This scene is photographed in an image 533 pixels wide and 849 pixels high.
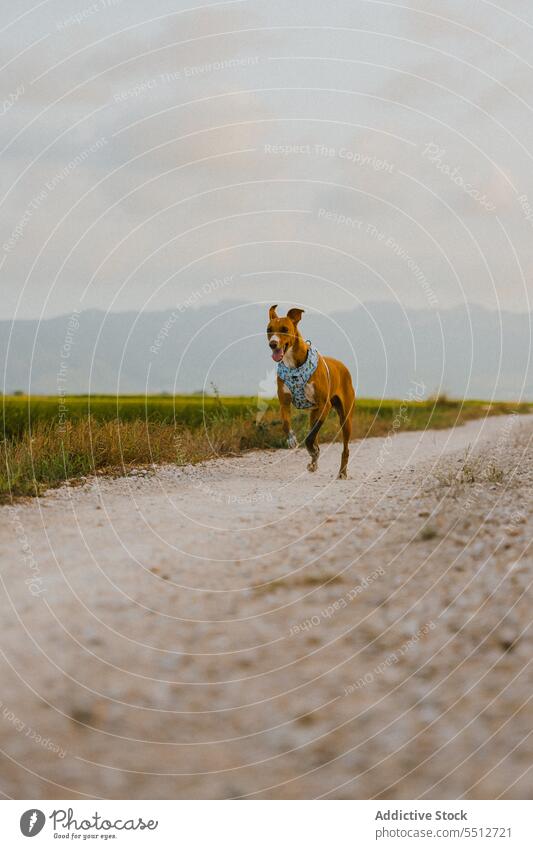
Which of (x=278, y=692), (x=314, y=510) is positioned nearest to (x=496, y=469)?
(x=314, y=510)

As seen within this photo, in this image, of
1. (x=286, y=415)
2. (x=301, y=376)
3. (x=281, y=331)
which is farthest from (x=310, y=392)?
(x=281, y=331)

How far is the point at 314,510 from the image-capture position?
9.65 metres

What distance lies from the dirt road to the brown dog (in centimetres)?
295

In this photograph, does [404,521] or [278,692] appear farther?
[404,521]

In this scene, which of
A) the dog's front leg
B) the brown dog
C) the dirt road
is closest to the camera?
the dirt road

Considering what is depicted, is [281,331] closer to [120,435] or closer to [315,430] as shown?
[315,430]

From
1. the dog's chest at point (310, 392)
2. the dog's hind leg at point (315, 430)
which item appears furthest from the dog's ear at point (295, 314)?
the dog's hind leg at point (315, 430)

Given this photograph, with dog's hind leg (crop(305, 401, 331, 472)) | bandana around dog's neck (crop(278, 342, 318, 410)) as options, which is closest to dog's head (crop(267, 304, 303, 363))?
bandana around dog's neck (crop(278, 342, 318, 410))

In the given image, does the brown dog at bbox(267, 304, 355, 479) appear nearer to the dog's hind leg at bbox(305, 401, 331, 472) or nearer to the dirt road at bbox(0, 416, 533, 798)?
the dog's hind leg at bbox(305, 401, 331, 472)

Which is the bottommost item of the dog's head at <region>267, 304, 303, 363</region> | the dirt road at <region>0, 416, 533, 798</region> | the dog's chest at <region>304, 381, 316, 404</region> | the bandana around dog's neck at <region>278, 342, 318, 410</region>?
the dirt road at <region>0, 416, 533, 798</region>

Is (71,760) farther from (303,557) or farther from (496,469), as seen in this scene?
(496,469)

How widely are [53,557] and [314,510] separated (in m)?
3.15

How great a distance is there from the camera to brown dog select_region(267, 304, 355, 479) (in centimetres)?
1218

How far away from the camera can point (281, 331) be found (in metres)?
12.2
